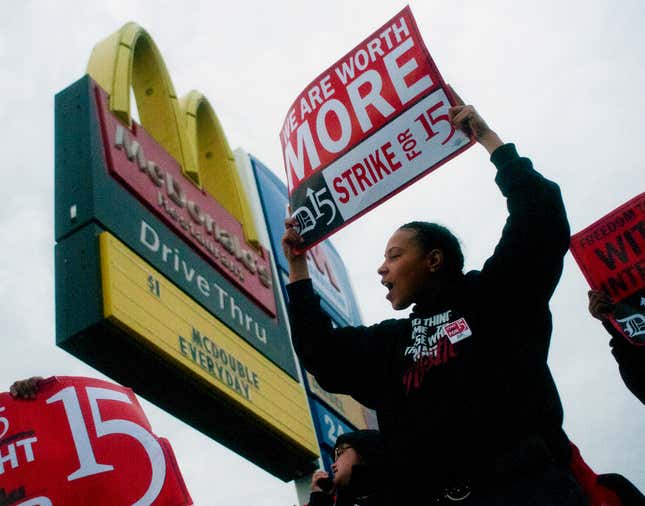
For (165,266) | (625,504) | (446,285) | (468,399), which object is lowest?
(625,504)

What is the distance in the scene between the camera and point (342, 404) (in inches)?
353

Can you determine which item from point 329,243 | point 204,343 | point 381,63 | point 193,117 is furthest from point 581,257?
point 329,243

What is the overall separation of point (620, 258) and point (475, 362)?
10.6ft

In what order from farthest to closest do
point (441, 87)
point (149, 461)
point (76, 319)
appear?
point (76, 319) → point (149, 461) → point (441, 87)

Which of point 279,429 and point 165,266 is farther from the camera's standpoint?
point 279,429

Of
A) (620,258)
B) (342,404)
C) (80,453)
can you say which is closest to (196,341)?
(80,453)

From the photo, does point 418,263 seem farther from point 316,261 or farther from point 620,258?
point 316,261

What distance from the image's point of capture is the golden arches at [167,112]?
275 inches

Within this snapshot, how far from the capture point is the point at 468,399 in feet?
5.94

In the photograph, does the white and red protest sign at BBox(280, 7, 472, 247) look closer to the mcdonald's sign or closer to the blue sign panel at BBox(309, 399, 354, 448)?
the mcdonald's sign

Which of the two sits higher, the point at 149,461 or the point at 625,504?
the point at 149,461

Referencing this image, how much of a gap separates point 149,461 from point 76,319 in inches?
55.9

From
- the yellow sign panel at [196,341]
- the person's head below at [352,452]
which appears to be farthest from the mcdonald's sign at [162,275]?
the person's head below at [352,452]

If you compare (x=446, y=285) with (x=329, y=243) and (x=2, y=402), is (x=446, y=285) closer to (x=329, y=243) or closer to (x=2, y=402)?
(x=2, y=402)
